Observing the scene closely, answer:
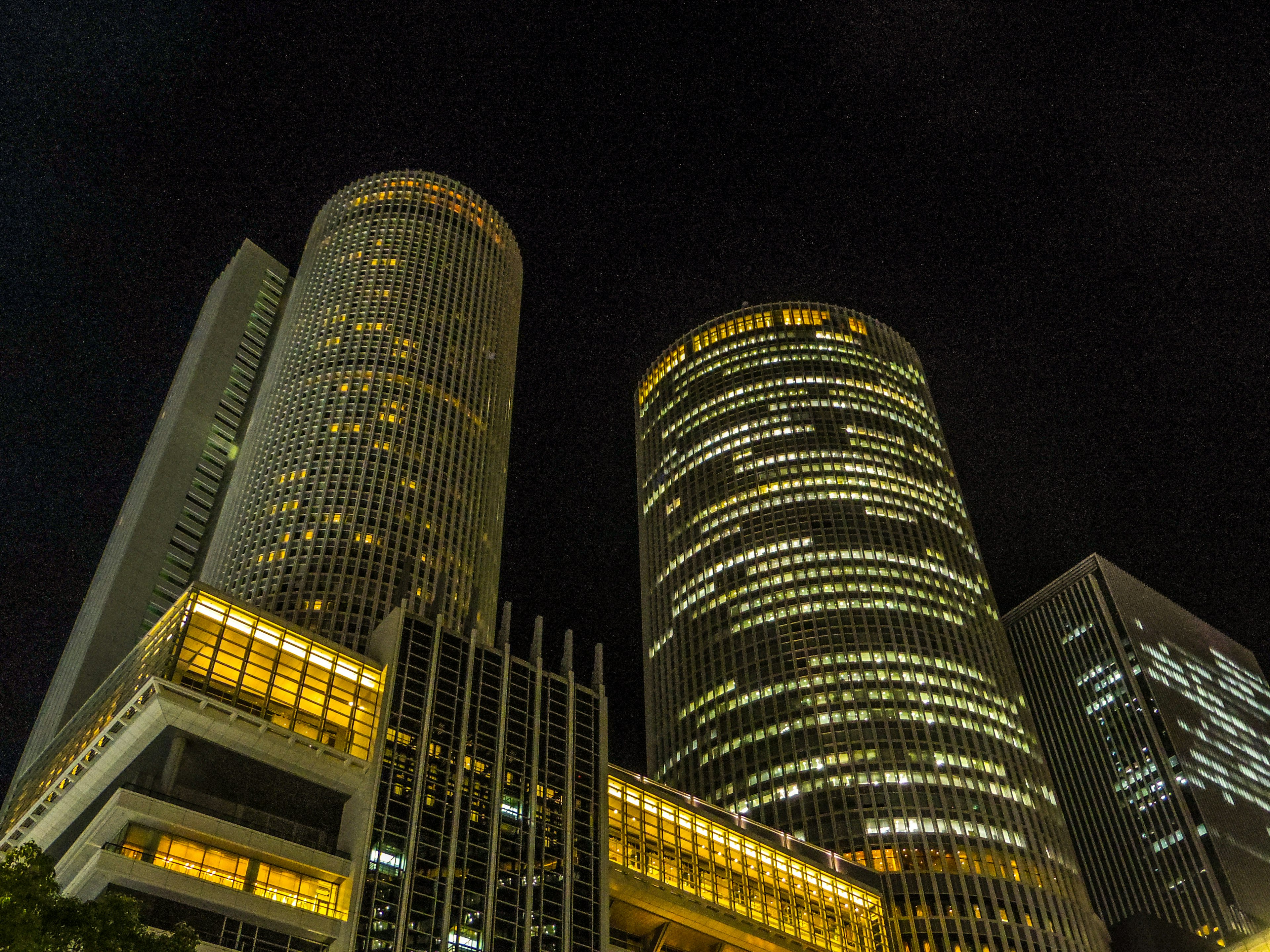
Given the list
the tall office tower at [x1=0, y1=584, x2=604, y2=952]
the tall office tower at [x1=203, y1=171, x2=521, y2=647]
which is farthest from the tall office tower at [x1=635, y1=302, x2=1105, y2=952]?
the tall office tower at [x1=0, y1=584, x2=604, y2=952]

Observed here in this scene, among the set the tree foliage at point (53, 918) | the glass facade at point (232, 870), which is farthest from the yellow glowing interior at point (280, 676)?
the tree foliage at point (53, 918)

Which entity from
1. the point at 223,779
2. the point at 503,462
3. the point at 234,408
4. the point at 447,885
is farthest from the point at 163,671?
the point at 234,408

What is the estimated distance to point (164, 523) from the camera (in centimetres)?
17212

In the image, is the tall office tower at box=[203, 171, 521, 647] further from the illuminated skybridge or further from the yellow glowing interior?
the yellow glowing interior

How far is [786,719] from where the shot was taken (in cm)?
16262

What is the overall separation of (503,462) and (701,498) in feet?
124

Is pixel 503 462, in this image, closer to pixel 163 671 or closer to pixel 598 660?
pixel 598 660

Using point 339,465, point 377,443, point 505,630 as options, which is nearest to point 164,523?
point 339,465

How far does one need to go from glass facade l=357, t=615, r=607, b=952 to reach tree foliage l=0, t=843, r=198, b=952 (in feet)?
114

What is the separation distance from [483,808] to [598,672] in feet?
75.5

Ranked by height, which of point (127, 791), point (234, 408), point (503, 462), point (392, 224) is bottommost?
point (127, 791)

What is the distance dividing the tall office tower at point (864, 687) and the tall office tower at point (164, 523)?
242 ft

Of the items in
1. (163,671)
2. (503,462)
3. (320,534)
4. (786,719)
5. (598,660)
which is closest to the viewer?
(163,671)

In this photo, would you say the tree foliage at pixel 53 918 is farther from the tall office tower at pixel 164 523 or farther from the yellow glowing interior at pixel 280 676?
the tall office tower at pixel 164 523
